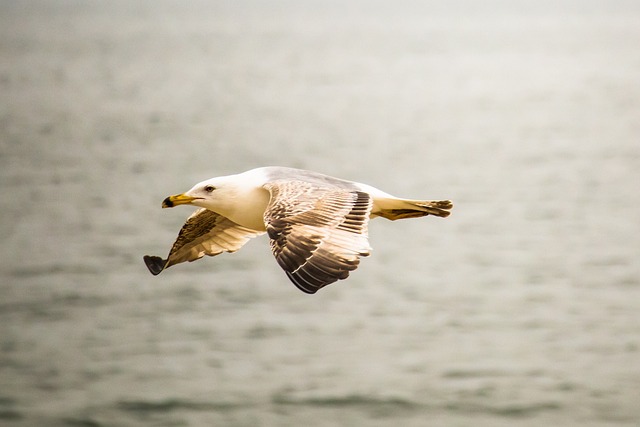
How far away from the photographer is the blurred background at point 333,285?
2436cm

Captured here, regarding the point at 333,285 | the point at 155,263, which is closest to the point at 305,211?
the point at 155,263

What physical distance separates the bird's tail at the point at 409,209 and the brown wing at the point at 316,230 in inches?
12.2

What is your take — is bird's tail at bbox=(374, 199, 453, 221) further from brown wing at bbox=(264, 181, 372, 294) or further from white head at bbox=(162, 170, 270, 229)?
white head at bbox=(162, 170, 270, 229)

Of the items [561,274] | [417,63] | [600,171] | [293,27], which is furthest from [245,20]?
[561,274]

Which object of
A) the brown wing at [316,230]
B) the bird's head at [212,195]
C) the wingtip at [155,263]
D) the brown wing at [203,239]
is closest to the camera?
the brown wing at [316,230]

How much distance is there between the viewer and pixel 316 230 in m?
10.8

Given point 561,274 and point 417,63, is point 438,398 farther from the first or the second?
point 417,63

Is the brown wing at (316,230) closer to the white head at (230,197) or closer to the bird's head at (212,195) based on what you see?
the white head at (230,197)

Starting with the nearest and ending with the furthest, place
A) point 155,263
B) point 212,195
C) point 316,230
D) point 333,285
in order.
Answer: point 316,230 → point 212,195 → point 155,263 → point 333,285

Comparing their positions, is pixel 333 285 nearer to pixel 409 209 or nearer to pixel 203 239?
pixel 203 239

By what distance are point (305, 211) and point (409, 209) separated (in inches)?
44.9

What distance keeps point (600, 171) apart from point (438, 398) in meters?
21.1

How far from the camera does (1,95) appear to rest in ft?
179

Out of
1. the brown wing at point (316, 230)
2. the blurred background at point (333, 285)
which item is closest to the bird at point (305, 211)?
the brown wing at point (316, 230)
